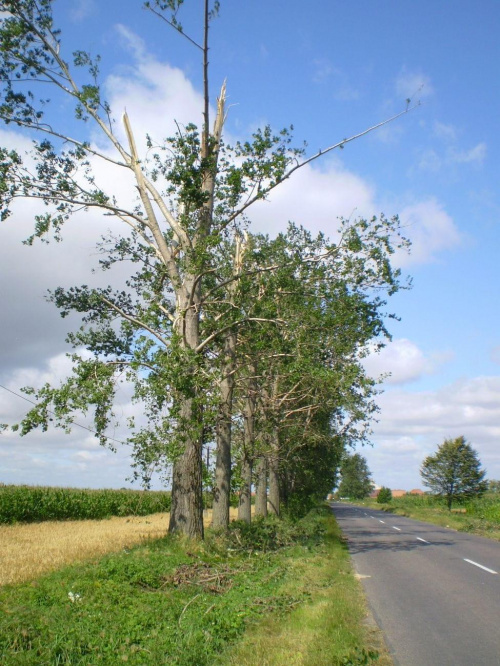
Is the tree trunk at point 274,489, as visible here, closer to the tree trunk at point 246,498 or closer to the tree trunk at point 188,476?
the tree trunk at point 246,498

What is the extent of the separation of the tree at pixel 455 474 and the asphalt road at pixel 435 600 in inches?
1897

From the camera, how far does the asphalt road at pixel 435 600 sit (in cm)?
721

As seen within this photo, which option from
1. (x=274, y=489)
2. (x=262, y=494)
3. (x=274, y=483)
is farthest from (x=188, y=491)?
(x=274, y=483)

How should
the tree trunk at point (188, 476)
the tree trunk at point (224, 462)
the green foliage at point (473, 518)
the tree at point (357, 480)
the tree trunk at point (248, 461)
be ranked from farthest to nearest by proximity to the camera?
the tree at point (357, 480) < the green foliage at point (473, 518) < the tree trunk at point (248, 461) < the tree trunk at point (224, 462) < the tree trunk at point (188, 476)

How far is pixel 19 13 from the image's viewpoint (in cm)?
1373

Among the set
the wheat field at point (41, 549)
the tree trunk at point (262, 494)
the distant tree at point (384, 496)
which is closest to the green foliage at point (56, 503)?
the wheat field at point (41, 549)

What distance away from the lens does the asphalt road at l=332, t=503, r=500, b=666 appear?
284 inches

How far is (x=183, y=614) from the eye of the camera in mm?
8125

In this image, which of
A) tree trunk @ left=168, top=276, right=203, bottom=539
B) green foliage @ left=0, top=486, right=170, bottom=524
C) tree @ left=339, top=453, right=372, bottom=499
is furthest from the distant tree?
tree trunk @ left=168, top=276, right=203, bottom=539

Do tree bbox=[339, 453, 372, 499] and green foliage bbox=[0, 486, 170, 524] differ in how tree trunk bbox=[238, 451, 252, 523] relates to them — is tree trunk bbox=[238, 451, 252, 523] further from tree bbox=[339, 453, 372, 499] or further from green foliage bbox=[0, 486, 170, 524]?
tree bbox=[339, 453, 372, 499]

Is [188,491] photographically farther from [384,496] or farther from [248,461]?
[384,496]

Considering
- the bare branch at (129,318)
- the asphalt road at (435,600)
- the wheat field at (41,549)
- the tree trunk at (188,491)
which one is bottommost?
the asphalt road at (435,600)

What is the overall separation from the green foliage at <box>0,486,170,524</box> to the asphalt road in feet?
51.3

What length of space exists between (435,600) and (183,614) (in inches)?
195
